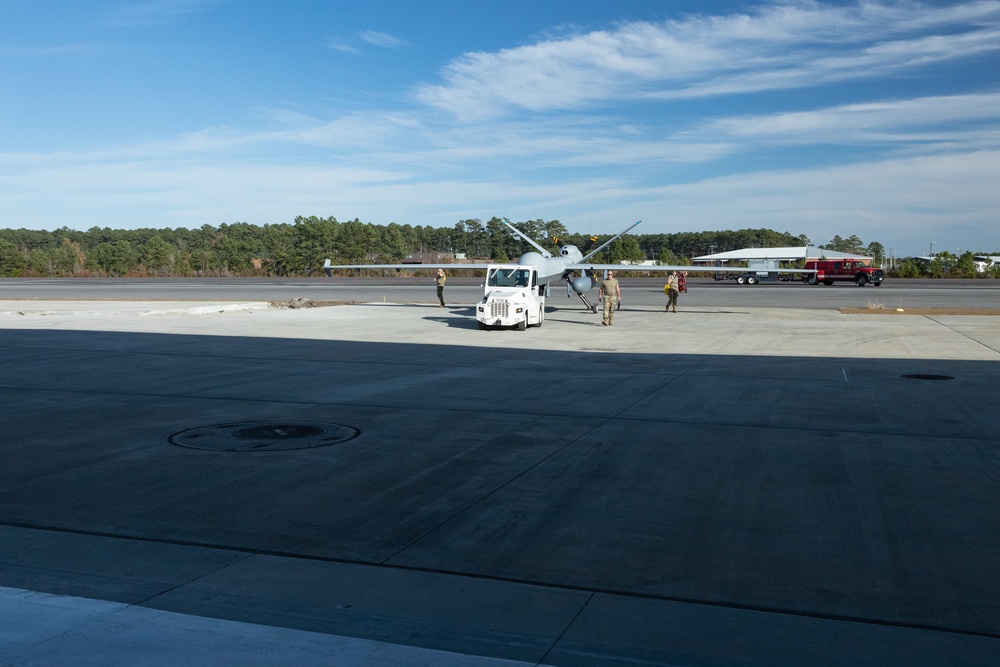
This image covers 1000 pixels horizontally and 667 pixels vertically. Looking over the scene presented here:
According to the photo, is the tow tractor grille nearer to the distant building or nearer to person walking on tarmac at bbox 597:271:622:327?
person walking on tarmac at bbox 597:271:622:327

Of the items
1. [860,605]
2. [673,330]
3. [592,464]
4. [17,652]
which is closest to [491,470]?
[592,464]

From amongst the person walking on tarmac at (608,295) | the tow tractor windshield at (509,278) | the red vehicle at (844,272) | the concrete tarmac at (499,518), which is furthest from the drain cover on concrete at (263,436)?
the red vehicle at (844,272)

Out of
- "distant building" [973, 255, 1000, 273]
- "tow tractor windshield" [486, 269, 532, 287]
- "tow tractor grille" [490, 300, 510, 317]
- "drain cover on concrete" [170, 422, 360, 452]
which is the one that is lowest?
"drain cover on concrete" [170, 422, 360, 452]

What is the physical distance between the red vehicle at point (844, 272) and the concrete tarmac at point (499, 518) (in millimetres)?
53969

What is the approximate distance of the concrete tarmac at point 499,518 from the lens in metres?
4.82

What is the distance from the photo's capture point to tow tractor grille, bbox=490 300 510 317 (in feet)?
86.6

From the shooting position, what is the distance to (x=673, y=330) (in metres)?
27.5

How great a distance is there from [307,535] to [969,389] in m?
12.5

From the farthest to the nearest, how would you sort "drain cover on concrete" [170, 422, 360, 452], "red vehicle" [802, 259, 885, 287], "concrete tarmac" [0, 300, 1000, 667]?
"red vehicle" [802, 259, 885, 287] → "drain cover on concrete" [170, 422, 360, 452] → "concrete tarmac" [0, 300, 1000, 667]

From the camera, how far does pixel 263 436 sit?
10.7 metres

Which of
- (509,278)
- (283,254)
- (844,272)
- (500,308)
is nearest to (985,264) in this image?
(844,272)

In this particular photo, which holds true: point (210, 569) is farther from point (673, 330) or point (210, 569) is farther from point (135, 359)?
point (673, 330)

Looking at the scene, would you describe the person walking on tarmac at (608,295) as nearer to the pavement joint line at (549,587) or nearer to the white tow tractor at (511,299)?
the white tow tractor at (511,299)

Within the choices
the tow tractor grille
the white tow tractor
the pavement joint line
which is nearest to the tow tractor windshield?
the white tow tractor
